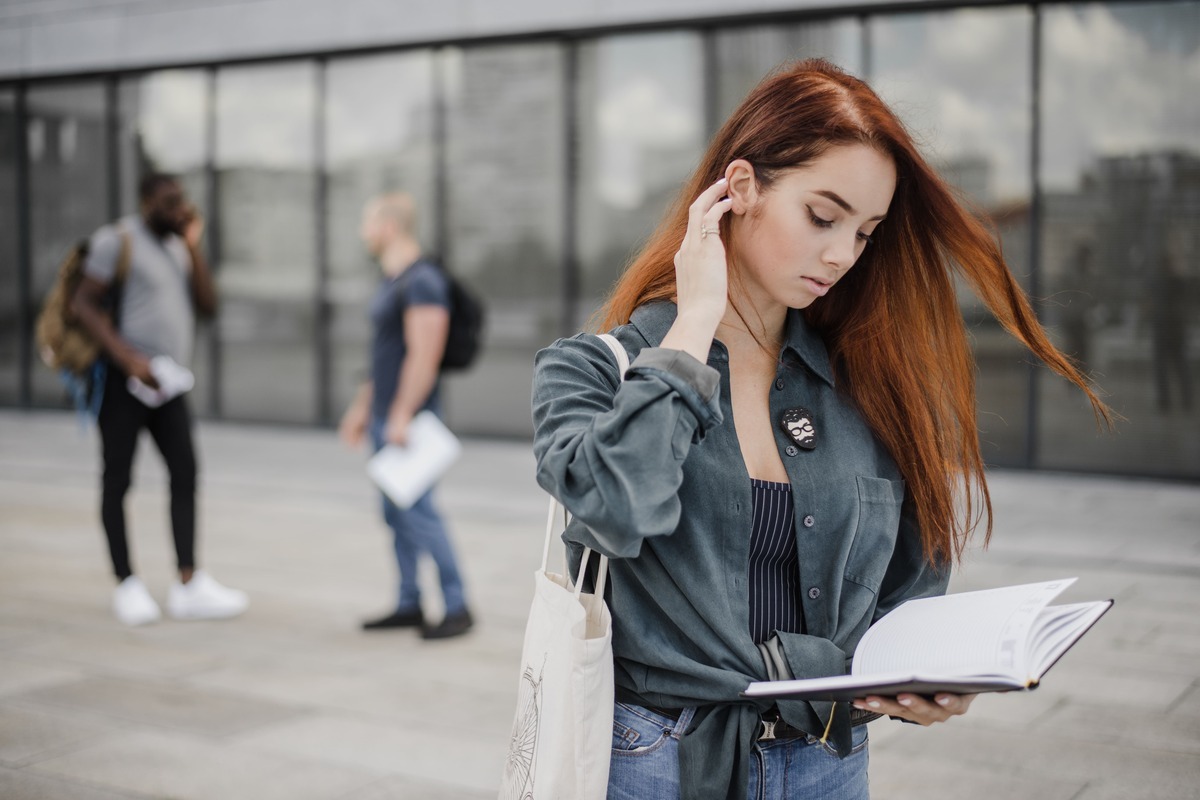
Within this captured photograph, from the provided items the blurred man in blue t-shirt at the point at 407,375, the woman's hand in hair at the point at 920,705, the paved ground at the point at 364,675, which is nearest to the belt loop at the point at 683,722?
the woman's hand in hair at the point at 920,705

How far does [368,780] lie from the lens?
3973 millimetres

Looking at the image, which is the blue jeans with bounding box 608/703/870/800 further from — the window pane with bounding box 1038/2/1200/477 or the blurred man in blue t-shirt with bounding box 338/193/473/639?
the window pane with bounding box 1038/2/1200/477

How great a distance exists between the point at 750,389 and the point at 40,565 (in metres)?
6.25

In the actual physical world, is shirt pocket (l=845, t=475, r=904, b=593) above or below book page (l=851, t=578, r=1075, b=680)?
above

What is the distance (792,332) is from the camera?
6.31ft

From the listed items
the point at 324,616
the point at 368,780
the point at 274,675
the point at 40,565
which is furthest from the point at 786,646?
the point at 40,565

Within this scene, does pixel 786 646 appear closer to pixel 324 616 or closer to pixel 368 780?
pixel 368 780

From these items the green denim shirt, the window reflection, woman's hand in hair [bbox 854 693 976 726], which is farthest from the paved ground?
the window reflection

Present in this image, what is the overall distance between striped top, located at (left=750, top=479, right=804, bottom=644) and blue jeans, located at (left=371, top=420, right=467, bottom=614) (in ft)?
12.9

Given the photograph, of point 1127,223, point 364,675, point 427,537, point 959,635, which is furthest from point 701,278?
point 1127,223

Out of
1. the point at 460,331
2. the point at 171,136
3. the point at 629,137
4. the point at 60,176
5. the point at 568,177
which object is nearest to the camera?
the point at 460,331

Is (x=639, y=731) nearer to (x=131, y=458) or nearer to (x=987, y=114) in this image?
(x=131, y=458)

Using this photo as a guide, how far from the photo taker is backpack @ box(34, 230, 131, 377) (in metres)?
5.77

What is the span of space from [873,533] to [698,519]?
0.28 metres
